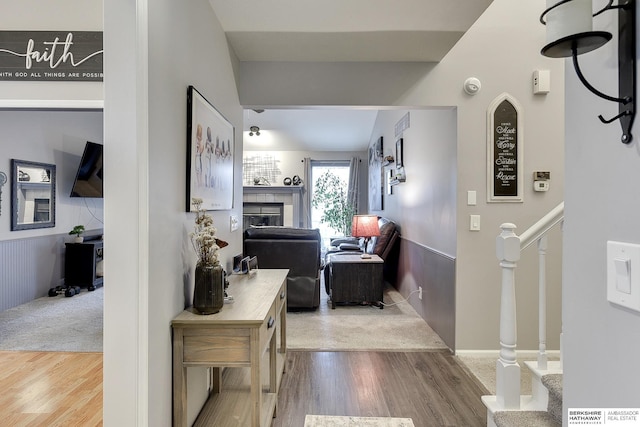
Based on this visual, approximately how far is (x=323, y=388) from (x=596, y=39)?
2.43 m

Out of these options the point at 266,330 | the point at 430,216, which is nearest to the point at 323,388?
the point at 266,330

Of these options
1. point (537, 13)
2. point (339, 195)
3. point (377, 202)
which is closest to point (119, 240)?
point (537, 13)

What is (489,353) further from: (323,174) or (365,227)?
(323,174)

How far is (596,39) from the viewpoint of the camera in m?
0.71

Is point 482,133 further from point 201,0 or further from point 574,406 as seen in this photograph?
point 574,406

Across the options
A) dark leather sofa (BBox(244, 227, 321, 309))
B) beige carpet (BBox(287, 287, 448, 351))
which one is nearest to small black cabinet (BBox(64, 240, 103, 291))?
dark leather sofa (BBox(244, 227, 321, 309))

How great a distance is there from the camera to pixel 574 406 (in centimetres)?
87

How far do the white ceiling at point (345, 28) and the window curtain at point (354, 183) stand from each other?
17.6 feet

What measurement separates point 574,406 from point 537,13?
3.33m

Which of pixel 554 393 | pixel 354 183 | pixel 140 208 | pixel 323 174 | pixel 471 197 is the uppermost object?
pixel 323 174

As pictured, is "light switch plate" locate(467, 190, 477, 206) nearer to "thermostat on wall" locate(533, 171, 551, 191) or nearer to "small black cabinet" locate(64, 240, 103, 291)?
"thermostat on wall" locate(533, 171, 551, 191)

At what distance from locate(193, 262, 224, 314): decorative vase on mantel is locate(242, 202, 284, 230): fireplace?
6.56 meters

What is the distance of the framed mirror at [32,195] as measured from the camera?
432 cm

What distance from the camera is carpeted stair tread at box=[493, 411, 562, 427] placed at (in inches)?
62.9
